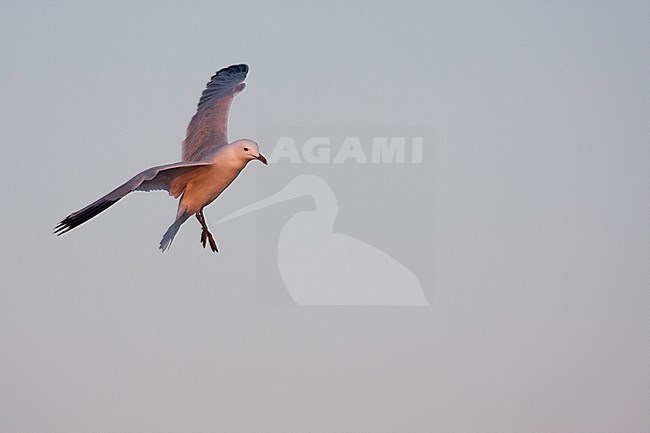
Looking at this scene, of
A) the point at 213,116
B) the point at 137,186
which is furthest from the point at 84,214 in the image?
the point at 213,116

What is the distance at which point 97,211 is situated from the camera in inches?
292

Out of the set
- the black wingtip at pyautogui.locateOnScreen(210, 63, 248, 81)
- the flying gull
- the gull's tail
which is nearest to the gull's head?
the flying gull

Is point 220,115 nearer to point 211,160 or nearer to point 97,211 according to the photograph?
point 211,160

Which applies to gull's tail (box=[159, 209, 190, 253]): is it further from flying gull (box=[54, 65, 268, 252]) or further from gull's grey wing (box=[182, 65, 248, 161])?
gull's grey wing (box=[182, 65, 248, 161])

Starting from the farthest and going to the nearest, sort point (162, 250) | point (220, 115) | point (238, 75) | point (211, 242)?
point (238, 75) → point (220, 115) → point (211, 242) → point (162, 250)

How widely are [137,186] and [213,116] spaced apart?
6.69 ft

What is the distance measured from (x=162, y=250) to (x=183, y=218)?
0.54 meters

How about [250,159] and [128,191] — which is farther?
[250,159]

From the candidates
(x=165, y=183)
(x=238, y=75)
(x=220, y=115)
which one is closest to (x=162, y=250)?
(x=165, y=183)

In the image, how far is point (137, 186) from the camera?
296 inches

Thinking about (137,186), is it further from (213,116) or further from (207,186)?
(213,116)

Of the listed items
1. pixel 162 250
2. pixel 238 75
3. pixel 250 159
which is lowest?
pixel 162 250

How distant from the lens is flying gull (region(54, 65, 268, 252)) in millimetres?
7488

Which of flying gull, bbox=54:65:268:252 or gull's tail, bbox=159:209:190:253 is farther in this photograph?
gull's tail, bbox=159:209:190:253
